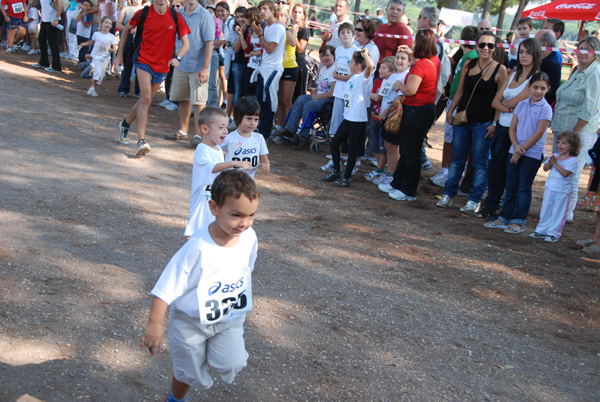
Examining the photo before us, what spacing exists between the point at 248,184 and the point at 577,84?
5.58 meters

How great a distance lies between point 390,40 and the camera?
9.50m

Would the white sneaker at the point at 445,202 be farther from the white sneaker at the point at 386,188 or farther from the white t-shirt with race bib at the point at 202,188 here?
the white t-shirt with race bib at the point at 202,188

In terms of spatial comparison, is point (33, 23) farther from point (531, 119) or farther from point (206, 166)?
point (206, 166)

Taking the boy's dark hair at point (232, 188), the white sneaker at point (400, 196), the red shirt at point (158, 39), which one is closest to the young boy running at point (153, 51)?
the red shirt at point (158, 39)

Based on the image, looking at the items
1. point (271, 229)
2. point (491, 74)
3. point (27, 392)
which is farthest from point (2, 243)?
point (491, 74)

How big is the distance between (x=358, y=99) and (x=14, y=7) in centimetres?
1242

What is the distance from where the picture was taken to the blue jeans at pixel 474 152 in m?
7.70

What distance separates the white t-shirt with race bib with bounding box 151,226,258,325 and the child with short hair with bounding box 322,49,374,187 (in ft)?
18.1

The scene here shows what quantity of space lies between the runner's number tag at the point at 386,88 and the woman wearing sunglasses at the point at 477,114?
92cm

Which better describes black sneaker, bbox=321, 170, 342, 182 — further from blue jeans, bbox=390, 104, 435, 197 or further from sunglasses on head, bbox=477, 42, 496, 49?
sunglasses on head, bbox=477, 42, 496, 49

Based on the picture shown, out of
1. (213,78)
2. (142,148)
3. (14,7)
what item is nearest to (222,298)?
(142,148)

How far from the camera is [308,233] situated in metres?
6.45

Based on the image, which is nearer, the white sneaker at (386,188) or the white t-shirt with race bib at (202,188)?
the white t-shirt with race bib at (202,188)

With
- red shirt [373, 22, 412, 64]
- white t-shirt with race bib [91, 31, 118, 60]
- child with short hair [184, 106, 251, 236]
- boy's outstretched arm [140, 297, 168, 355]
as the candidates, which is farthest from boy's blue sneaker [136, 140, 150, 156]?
boy's outstretched arm [140, 297, 168, 355]
